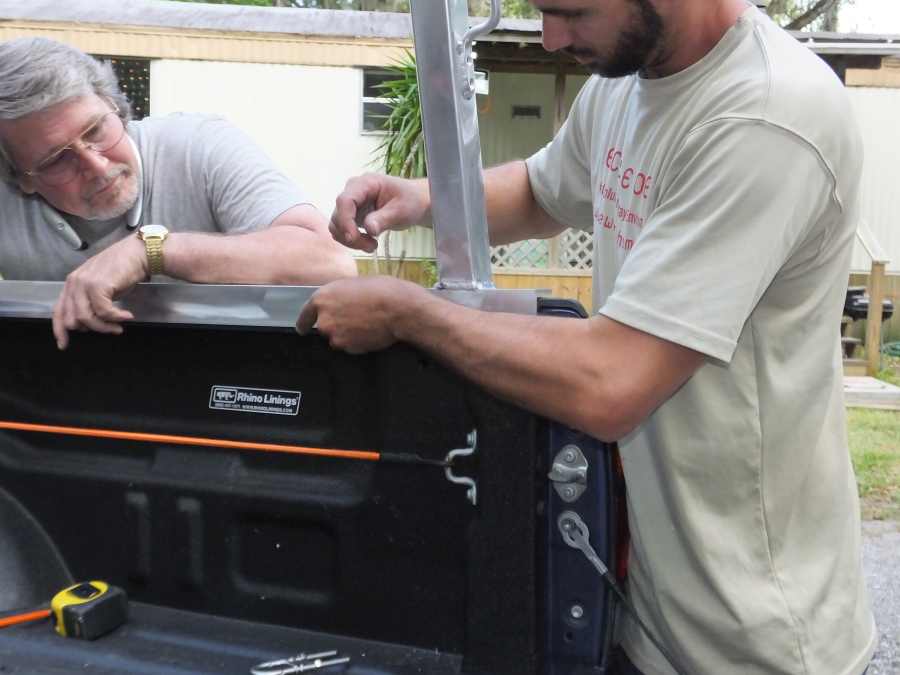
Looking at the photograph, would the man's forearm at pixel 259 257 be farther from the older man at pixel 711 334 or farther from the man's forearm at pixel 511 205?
the older man at pixel 711 334

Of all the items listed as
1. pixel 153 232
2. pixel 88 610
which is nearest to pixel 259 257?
pixel 153 232

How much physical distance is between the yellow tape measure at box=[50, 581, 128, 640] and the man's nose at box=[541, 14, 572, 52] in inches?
45.1

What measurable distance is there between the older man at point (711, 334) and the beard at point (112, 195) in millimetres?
1020

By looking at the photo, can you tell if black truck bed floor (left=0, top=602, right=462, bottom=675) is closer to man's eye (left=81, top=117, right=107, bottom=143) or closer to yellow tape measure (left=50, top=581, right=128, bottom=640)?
yellow tape measure (left=50, top=581, right=128, bottom=640)

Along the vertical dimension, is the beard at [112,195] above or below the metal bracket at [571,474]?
above

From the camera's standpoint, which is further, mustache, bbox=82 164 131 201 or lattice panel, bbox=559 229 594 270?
lattice panel, bbox=559 229 594 270

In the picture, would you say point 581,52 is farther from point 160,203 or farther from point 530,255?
point 530,255

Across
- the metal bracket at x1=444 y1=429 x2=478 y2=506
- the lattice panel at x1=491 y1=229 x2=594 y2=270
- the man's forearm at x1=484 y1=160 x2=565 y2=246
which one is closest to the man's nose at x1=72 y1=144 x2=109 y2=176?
the man's forearm at x1=484 y1=160 x2=565 y2=246

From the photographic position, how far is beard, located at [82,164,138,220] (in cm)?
223

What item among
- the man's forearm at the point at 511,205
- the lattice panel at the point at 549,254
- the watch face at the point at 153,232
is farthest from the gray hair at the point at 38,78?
the lattice panel at the point at 549,254

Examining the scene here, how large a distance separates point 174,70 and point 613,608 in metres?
11.2

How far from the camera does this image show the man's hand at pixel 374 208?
1.80 m

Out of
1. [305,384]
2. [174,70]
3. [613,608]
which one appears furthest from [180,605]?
[174,70]

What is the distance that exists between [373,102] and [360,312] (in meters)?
10.8
